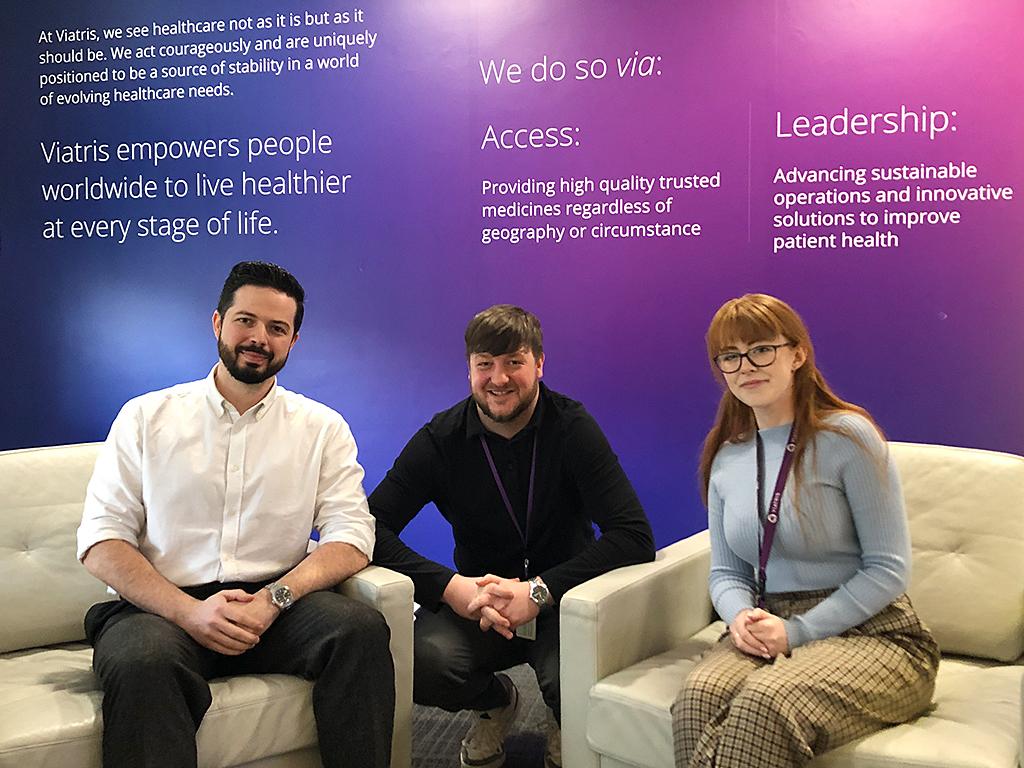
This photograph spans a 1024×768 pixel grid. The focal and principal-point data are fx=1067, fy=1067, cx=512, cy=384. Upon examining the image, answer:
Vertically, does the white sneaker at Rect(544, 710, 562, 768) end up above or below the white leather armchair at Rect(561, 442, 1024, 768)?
below

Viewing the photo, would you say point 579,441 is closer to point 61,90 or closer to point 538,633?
point 538,633

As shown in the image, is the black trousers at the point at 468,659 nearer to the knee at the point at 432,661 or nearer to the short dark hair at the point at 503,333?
the knee at the point at 432,661

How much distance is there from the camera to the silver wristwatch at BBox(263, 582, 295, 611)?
8.23 feet

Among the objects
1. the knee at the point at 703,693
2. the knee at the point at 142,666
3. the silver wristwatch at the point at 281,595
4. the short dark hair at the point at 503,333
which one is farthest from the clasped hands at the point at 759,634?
the knee at the point at 142,666

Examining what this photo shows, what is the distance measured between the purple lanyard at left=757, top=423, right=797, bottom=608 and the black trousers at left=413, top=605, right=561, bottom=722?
1.93 ft

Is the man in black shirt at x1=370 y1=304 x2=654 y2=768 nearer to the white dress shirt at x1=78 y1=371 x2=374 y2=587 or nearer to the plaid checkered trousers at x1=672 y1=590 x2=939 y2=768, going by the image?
the white dress shirt at x1=78 y1=371 x2=374 y2=587

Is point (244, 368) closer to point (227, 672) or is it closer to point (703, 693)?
point (227, 672)

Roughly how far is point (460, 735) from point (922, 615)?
4.53ft

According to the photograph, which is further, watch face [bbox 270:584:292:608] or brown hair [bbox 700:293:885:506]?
watch face [bbox 270:584:292:608]

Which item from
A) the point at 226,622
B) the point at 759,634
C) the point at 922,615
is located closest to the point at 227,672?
the point at 226,622

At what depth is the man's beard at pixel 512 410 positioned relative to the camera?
2.78 metres

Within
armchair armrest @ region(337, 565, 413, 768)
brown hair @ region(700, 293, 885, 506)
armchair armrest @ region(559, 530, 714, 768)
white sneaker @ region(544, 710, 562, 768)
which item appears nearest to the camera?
brown hair @ region(700, 293, 885, 506)

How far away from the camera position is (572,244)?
3.64 m

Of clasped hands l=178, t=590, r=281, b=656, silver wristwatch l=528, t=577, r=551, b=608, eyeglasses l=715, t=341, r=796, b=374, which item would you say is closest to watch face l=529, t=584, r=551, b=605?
silver wristwatch l=528, t=577, r=551, b=608
